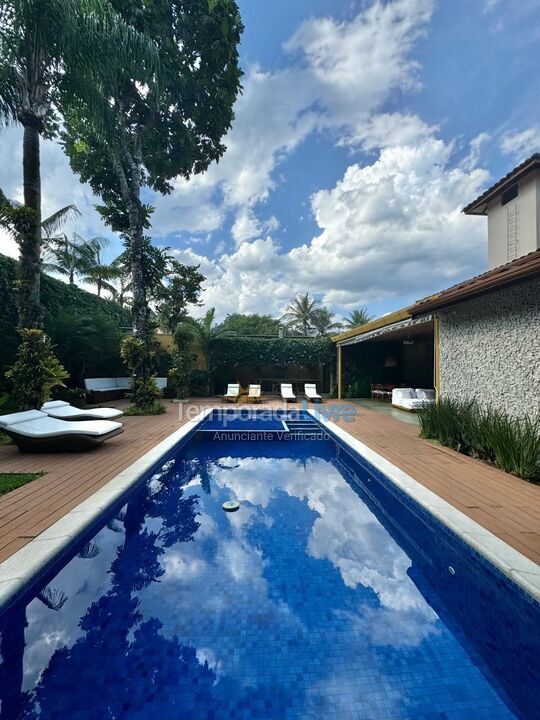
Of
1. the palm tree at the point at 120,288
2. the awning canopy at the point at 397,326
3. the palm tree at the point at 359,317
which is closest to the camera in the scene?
the awning canopy at the point at 397,326

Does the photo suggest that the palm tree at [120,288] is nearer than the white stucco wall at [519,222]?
No

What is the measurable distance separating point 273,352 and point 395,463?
1288 centimetres

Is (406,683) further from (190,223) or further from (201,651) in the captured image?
(190,223)

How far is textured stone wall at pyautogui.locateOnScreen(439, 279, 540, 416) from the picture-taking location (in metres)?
5.39

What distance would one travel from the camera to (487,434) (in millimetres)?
5758

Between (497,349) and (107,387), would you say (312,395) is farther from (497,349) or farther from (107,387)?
(497,349)

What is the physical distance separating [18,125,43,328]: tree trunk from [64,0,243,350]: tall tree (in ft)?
9.95

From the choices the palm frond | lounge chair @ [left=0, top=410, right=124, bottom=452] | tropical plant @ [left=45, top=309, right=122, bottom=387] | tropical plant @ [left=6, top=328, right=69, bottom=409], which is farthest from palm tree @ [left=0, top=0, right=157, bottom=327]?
the palm frond

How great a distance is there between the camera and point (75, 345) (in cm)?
1171

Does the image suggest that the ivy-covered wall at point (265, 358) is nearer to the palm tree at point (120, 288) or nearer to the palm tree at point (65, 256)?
the palm tree at point (120, 288)

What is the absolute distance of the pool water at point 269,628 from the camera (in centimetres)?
192

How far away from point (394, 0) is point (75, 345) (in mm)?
14264

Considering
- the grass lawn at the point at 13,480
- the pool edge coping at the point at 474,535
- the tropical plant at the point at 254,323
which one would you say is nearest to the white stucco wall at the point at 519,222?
the pool edge coping at the point at 474,535

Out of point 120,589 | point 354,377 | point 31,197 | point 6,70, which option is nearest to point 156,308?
point 31,197
